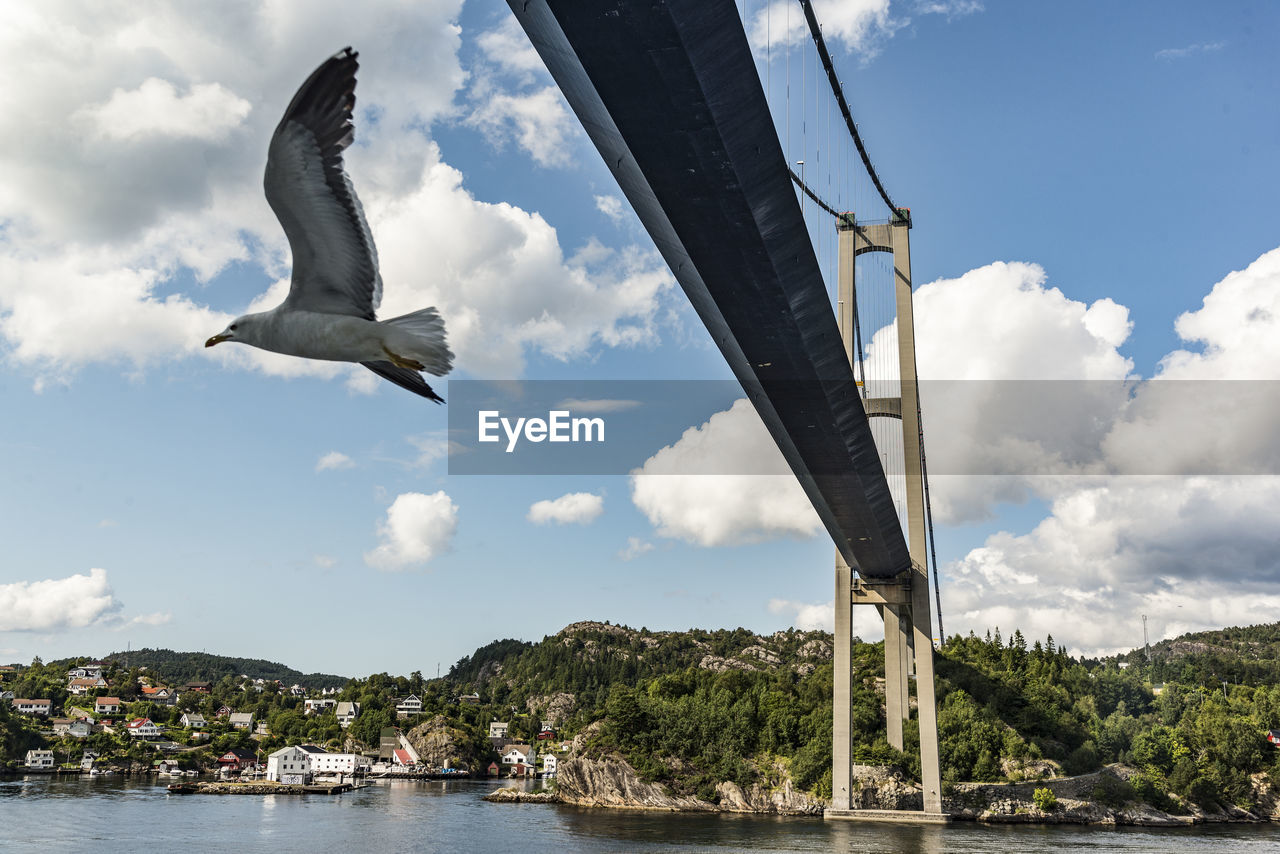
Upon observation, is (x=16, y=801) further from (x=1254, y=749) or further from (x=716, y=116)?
(x=1254, y=749)

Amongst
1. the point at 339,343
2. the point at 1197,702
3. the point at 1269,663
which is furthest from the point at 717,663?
the point at 339,343

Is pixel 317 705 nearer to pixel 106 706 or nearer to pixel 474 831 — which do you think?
pixel 106 706

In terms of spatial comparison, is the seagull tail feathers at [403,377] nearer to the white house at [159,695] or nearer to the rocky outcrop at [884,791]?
the rocky outcrop at [884,791]

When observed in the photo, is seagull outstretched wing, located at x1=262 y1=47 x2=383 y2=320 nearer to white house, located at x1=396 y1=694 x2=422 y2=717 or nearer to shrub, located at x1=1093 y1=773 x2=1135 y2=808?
shrub, located at x1=1093 y1=773 x2=1135 y2=808

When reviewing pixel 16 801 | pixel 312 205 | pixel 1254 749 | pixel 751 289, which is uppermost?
pixel 751 289

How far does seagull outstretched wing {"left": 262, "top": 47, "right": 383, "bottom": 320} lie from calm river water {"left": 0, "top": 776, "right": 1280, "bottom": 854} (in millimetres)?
24064

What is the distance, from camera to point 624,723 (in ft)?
133

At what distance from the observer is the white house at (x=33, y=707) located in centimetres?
8212

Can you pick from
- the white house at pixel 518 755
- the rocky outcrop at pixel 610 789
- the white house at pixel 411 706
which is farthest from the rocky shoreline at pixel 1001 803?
the white house at pixel 411 706

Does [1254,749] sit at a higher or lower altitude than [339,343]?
lower

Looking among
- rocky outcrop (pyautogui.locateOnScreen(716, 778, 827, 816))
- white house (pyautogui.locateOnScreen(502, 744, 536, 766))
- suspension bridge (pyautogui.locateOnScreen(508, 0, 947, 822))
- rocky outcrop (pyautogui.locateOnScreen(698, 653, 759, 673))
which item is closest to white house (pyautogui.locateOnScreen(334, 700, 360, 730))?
white house (pyautogui.locateOnScreen(502, 744, 536, 766))

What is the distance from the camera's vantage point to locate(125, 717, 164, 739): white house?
2835 inches

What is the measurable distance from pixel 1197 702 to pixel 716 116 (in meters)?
52.4

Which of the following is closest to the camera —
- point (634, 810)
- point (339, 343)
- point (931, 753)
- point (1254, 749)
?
point (339, 343)
